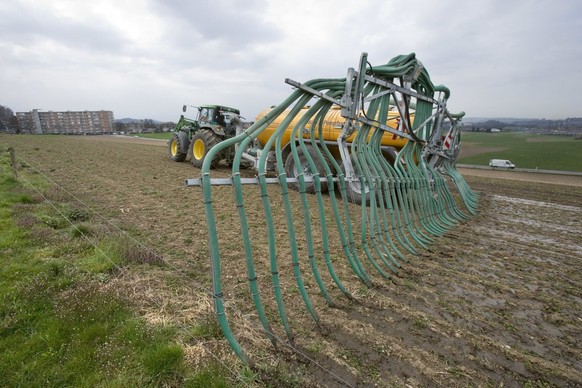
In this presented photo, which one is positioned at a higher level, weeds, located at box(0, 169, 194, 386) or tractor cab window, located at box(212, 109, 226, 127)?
tractor cab window, located at box(212, 109, 226, 127)

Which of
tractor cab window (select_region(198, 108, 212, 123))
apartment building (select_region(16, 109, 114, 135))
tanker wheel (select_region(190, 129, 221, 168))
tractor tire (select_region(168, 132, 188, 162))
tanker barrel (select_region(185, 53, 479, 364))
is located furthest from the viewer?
apartment building (select_region(16, 109, 114, 135))

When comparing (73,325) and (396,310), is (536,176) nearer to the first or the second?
(396,310)

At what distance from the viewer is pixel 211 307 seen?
2.86 metres

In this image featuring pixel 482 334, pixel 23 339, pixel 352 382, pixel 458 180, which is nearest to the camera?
pixel 352 382

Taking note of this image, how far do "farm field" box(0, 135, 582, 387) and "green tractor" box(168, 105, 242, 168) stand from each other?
5.58 meters

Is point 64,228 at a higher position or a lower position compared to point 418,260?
higher

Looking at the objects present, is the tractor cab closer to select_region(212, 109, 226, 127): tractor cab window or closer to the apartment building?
select_region(212, 109, 226, 127): tractor cab window

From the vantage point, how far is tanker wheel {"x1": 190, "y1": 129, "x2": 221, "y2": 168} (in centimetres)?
1073

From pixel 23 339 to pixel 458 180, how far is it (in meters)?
8.54

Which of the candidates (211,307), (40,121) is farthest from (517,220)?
(40,121)

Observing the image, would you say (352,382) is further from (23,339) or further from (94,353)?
(23,339)

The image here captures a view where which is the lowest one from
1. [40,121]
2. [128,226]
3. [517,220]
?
[517,220]

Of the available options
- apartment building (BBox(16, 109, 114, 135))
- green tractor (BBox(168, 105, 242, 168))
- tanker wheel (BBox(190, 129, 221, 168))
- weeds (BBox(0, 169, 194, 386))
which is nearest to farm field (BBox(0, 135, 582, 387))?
weeds (BBox(0, 169, 194, 386))

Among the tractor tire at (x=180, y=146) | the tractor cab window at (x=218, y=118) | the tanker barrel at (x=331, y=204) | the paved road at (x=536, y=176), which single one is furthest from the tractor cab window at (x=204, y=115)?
the paved road at (x=536, y=176)
